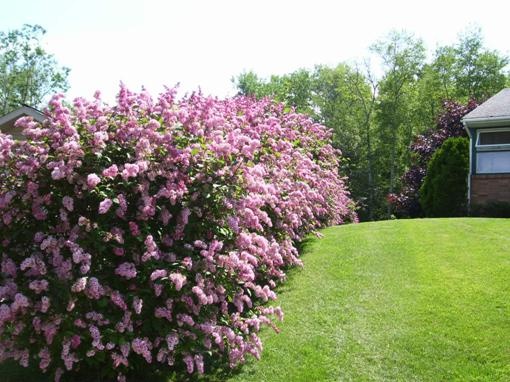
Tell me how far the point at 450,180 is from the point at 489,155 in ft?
3.92

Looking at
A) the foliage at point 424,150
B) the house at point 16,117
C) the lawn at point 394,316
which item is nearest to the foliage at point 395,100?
the foliage at point 424,150

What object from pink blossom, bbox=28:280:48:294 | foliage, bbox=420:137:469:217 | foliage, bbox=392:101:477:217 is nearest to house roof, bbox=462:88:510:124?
foliage, bbox=420:137:469:217

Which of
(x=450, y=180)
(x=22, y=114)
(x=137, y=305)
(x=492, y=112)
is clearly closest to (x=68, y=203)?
(x=137, y=305)

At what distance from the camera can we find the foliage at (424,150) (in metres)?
17.5

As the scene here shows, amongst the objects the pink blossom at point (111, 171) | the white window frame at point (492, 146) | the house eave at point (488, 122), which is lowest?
the pink blossom at point (111, 171)

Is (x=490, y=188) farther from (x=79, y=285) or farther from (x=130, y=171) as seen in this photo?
(x=79, y=285)

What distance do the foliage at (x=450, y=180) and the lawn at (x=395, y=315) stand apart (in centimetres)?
629

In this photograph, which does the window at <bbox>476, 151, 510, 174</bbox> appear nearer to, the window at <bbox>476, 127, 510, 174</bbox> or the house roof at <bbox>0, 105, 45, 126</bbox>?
the window at <bbox>476, 127, 510, 174</bbox>

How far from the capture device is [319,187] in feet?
28.3

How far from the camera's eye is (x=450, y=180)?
14156 mm

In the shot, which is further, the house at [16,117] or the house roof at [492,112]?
the house roof at [492,112]

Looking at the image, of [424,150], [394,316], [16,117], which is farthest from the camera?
[424,150]

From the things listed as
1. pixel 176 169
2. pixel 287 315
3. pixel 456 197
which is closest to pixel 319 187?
pixel 287 315

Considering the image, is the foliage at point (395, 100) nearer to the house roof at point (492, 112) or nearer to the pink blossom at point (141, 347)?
the house roof at point (492, 112)
